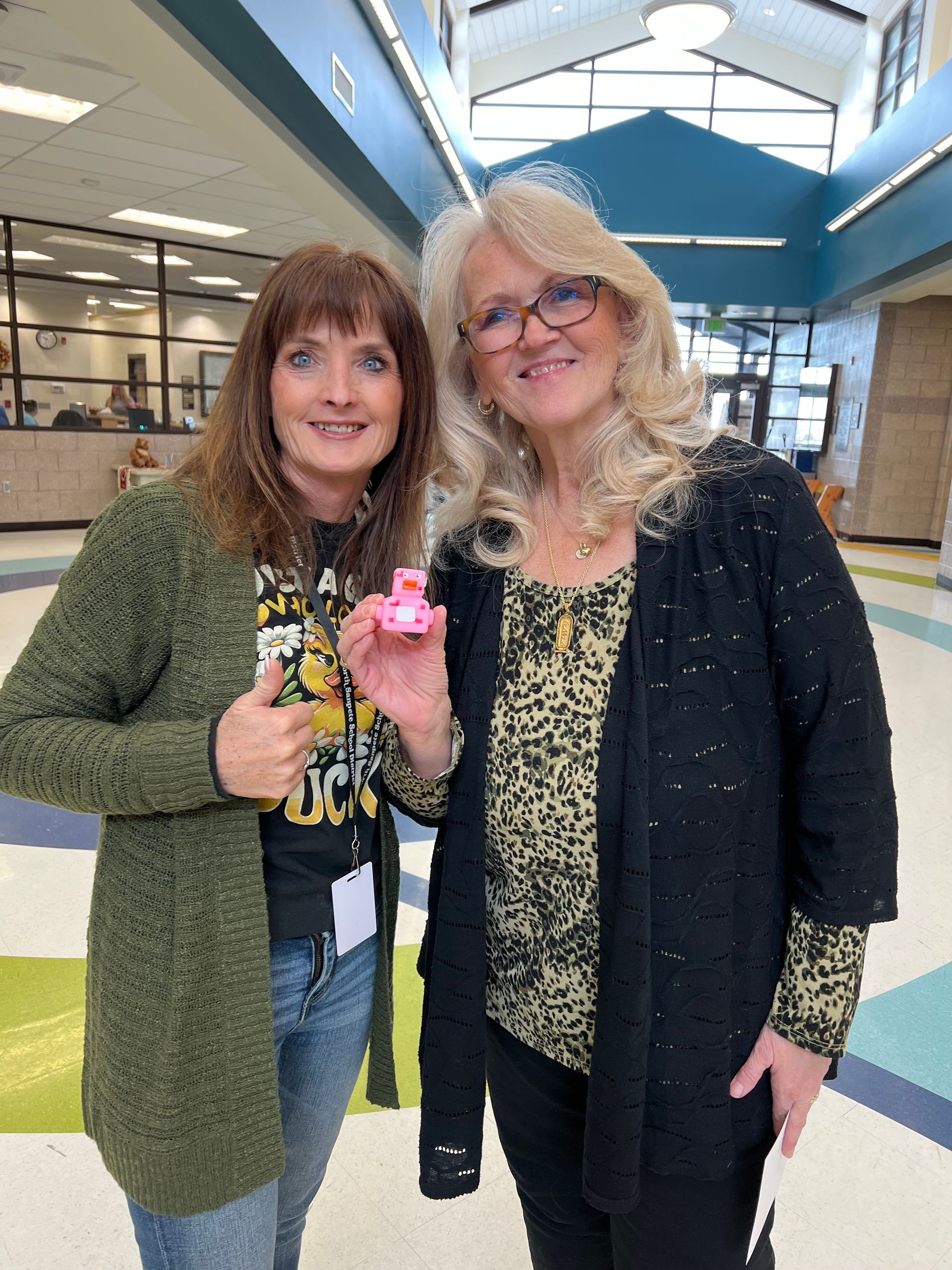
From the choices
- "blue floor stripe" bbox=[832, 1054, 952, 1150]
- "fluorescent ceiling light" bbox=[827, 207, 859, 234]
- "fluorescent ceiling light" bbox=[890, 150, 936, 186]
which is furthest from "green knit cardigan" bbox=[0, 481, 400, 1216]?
"fluorescent ceiling light" bbox=[827, 207, 859, 234]

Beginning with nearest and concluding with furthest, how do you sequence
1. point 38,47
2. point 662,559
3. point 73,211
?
point 662,559
point 38,47
point 73,211

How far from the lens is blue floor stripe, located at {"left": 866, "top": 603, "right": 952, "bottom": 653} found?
6895 mm

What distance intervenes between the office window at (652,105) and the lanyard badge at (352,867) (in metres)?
18.7

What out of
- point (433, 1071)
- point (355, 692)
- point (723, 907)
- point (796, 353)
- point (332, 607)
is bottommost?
point (433, 1071)

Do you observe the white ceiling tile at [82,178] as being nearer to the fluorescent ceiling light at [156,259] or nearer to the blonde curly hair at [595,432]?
the fluorescent ceiling light at [156,259]

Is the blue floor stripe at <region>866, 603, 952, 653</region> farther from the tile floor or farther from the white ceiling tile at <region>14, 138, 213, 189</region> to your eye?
the white ceiling tile at <region>14, 138, 213, 189</region>

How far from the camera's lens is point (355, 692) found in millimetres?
1226

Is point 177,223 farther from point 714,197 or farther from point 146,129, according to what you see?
point 714,197

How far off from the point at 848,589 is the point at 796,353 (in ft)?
60.1

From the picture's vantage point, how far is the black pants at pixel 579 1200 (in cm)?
117

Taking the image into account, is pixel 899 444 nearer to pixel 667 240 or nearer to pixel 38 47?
pixel 667 240

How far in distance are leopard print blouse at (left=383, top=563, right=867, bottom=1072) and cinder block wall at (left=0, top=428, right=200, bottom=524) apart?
419 inches

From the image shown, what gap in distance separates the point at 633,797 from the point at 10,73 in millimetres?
7508

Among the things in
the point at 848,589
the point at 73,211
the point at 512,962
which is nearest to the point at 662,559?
the point at 848,589
